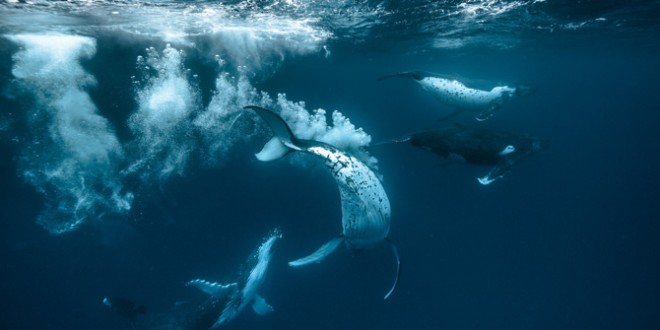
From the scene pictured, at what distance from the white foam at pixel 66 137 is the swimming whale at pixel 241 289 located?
369 inches

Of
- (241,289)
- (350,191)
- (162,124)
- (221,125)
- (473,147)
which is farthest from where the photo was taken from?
(221,125)

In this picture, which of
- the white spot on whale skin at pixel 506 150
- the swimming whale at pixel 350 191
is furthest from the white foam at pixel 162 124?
the white spot on whale skin at pixel 506 150

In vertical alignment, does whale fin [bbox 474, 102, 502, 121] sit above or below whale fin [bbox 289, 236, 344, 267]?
above

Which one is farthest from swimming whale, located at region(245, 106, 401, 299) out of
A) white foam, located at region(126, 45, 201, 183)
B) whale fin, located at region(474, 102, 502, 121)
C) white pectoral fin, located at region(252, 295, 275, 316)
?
white foam, located at region(126, 45, 201, 183)

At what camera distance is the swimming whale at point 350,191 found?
15.8ft

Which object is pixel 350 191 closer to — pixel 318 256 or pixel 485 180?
pixel 318 256

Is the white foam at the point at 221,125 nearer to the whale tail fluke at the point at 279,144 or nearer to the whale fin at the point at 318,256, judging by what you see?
the whale tail fluke at the point at 279,144

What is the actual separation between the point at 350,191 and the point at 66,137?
580 inches

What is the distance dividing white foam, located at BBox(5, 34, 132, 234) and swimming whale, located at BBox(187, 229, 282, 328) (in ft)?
30.8

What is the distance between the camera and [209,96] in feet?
51.8

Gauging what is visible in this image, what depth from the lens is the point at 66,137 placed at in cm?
1386

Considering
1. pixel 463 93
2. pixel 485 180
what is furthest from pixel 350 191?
pixel 463 93

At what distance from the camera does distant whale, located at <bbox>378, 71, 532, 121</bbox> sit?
1030 cm

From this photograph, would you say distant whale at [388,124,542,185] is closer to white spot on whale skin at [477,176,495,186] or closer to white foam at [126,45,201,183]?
white spot on whale skin at [477,176,495,186]
